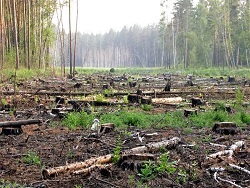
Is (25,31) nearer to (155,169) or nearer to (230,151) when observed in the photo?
(230,151)

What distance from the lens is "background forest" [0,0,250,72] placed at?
27.8m

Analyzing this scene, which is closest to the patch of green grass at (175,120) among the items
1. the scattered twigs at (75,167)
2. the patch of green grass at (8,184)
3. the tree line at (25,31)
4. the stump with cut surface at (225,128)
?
the stump with cut surface at (225,128)

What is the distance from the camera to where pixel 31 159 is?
586cm

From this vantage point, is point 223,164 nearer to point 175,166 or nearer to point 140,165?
point 175,166


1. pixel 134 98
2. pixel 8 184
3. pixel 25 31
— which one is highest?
pixel 25 31

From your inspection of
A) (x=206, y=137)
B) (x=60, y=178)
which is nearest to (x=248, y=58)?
(x=206, y=137)

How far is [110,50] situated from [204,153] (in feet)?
413

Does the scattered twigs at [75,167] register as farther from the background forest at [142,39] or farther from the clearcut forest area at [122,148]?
the background forest at [142,39]

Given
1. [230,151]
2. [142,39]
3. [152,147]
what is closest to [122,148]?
[152,147]

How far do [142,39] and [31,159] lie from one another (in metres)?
114

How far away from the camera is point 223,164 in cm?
557

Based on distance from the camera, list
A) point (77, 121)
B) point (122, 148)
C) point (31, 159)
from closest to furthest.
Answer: point (31, 159) < point (122, 148) < point (77, 121)

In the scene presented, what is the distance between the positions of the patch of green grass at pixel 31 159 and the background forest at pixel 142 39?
15.0 metres

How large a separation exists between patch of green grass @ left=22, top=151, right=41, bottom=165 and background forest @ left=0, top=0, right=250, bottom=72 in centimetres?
1499
